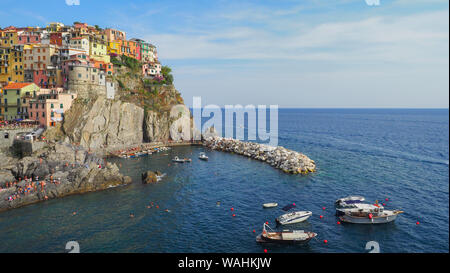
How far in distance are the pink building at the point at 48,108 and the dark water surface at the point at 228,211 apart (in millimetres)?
21290

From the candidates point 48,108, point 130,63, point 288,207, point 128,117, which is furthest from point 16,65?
point 288,207

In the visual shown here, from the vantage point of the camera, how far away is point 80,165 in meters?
52.0

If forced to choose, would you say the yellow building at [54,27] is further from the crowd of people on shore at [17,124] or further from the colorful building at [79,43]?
the crowd of people on shore at [17,124]

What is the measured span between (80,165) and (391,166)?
219 ft

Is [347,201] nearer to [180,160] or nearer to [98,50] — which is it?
[180,160]

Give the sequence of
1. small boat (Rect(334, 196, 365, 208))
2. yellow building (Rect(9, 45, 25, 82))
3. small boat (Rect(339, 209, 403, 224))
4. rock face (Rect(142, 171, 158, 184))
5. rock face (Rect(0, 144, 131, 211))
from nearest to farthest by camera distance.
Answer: small boat (Rect(339, 209, 403, 224)), small boat (Rect(334, 196, 365, 208)), rock face (Rect(0, 144, 131, 211)), rock face (Rect(142, 171, 158, 184)), yellow building (Rect(9, 45, 25, 82))

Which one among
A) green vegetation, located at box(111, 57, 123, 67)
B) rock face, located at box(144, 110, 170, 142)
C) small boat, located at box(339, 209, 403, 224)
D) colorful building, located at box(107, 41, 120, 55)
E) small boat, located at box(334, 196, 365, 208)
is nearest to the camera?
small boat, located at box(339, 209, 403, 224)

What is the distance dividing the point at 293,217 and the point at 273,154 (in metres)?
34.4

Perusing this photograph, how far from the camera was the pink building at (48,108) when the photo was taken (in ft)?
217

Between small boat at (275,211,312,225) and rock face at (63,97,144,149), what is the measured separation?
2166 inches

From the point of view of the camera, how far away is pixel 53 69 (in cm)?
7750

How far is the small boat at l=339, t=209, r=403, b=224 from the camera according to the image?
3622 cm

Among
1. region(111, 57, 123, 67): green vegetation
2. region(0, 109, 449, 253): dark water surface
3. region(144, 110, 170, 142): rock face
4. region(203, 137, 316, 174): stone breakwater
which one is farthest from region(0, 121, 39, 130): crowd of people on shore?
region(203, 137, 316, 174): stone breakwater

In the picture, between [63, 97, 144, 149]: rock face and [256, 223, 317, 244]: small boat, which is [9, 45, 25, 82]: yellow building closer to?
[63, 97, 144, 149]: rock face
